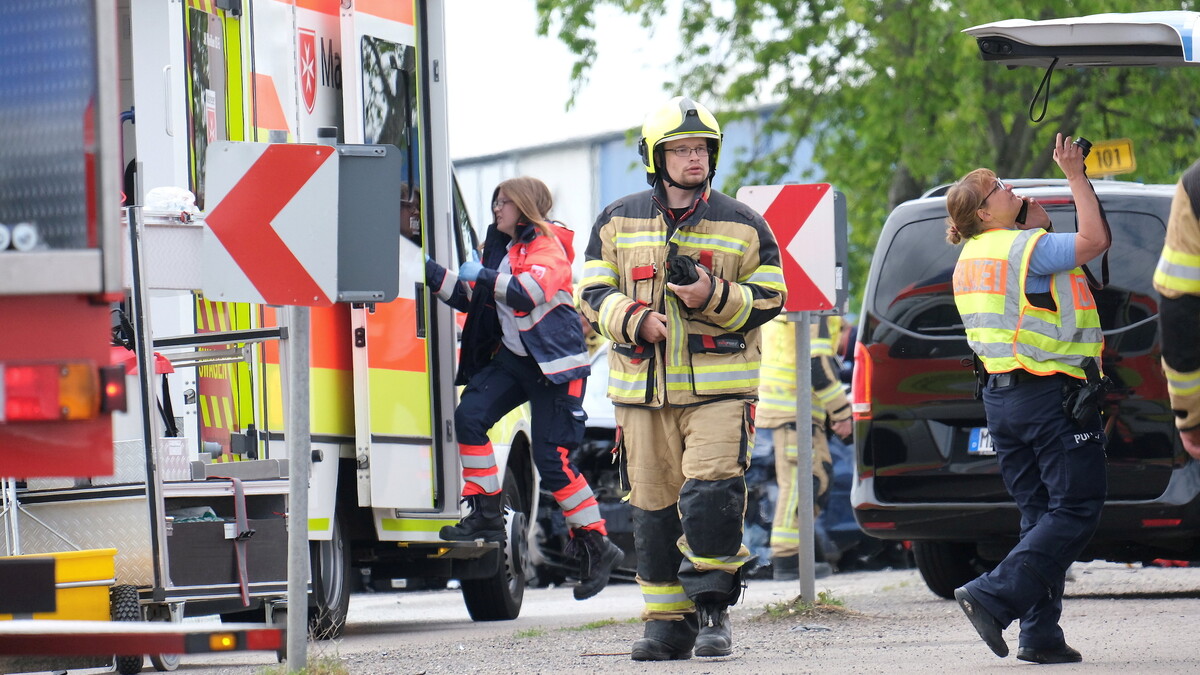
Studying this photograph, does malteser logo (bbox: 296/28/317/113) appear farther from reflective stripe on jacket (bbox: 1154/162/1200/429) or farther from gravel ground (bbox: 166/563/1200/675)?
reflective stripe on jacket (bbox: 1154/162/1200/429)

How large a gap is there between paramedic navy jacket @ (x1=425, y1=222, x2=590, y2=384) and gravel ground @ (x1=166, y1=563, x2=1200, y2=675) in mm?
1206

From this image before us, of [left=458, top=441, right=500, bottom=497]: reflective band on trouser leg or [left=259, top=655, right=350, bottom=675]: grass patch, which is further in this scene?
[left=458, top=441, right=500, bottom=497]: reflective band on trouser leg

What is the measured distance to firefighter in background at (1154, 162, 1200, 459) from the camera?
521 cm

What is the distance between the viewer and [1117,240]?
8.67 metres

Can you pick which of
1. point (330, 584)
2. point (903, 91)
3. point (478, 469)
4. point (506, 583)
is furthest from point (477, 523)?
point (903, 91)

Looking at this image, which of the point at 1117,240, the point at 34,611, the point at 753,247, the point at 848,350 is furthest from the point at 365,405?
the point at 848,350

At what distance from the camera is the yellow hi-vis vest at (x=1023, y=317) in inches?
269

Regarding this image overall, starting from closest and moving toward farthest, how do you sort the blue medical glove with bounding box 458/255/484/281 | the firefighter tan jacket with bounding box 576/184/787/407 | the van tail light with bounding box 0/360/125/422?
the van tail light with bounding box 0/360/125/422
the firefighter tan jacket with bounding box 576/184/787/407
the blue medical glove with bounding box 458/255/484/281

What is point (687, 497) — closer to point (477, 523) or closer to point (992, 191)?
point (992, 191)

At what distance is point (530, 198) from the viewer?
360 inches

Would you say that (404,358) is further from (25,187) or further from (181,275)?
(25,187)

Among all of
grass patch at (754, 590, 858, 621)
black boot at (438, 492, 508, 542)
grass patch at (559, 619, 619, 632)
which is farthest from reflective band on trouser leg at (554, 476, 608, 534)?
grass patch at (754, 590, 858, 621)

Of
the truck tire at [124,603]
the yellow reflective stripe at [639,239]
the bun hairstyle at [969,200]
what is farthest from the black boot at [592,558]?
the bun hairstyle at [969,200]

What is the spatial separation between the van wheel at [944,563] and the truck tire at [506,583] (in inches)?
78.5
